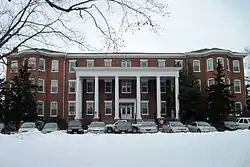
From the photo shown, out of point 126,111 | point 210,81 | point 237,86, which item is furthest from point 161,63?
point 237,86

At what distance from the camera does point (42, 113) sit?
4872cm

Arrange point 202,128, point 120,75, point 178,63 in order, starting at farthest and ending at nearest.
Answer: point 178,63 < point 120,75 < point 202,128

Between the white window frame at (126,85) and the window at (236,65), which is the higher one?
the window at (236,65)

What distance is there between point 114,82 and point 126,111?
4.53 m

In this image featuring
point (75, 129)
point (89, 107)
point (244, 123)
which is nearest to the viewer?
point (75, 129)

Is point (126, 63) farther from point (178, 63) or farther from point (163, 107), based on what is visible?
point (163, 107)

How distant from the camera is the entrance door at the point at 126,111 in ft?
161

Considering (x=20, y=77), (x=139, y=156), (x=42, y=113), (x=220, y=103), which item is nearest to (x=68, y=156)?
(x=139, y=156)

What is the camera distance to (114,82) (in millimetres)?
49906

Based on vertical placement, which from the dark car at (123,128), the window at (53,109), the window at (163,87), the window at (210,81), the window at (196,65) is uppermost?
the window at (196,65)

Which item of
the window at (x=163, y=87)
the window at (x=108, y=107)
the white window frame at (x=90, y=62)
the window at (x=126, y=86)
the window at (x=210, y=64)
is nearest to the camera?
the window at (x=108, y=107)

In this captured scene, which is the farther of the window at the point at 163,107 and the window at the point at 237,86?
the window at the point at 237,86

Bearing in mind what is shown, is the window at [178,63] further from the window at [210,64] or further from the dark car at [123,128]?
the dark car at [123,128]

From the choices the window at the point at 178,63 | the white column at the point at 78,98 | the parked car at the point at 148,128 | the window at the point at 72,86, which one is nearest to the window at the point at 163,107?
the window at the point at 178,63
